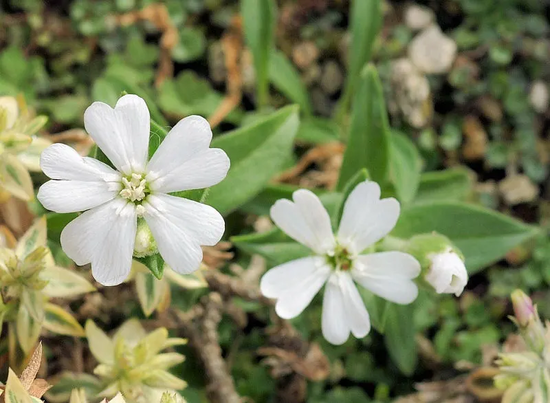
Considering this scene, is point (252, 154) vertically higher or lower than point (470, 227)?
higher

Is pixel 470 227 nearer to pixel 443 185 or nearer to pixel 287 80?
pixel 443 185

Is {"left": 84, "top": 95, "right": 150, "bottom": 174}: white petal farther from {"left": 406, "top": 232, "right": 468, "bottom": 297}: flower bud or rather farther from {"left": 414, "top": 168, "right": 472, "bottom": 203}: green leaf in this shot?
{"left": 414, "top": 168, "right": 472, "bottom": 203}: green leaf

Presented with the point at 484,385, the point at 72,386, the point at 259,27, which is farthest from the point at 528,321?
the point at 259,27

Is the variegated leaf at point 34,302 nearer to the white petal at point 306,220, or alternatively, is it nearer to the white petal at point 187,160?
the white petal at point 187,160

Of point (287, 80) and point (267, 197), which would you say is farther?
point (287, 80)

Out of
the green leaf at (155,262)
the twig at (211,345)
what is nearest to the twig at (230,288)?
the twig at (211,345)

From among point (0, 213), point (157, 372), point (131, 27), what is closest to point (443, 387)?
point (157, 372)
